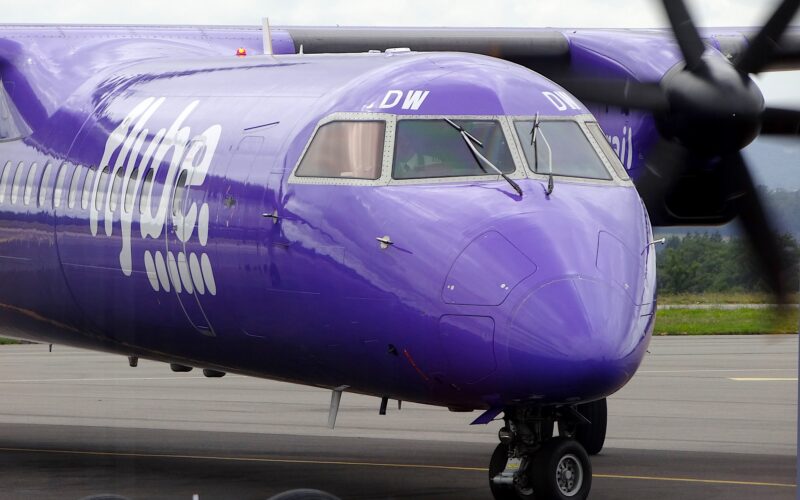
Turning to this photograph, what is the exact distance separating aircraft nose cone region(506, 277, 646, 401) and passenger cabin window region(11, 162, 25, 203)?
261 inches

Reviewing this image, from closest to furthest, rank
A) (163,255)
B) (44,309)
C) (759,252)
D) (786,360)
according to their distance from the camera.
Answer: (163,255) < (44,309) < (759,252) < (786,360)

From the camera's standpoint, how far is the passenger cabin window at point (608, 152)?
11.4 metres

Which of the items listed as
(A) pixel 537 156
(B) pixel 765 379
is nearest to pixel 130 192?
(A) pixel 537 156

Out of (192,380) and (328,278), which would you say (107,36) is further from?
(192,380)

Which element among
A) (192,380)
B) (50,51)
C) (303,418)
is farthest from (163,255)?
(192,380)

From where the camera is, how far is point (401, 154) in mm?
10961

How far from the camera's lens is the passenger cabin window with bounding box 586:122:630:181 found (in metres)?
11.4

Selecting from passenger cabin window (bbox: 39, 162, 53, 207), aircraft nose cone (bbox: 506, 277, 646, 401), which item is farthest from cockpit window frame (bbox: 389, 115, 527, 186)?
passenger cabin window (bbox: 39, 162, 53, 207)

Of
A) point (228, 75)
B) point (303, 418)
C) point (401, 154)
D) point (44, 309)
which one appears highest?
point (228, 75)

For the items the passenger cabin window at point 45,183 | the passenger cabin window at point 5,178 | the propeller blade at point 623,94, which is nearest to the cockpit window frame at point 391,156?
the passenger cabin window at point 45,183

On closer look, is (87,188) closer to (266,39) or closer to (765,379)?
(266,39)

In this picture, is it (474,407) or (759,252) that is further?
(759,252)

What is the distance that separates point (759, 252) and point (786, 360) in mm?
15166

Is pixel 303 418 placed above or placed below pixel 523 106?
below
